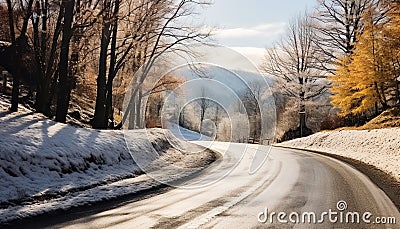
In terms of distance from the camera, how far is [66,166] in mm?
10664

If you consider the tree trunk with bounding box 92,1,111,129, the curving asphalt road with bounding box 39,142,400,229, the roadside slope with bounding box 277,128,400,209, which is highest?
the tree trunk with bounding box 92,1,111,129

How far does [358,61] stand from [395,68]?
2691 mm

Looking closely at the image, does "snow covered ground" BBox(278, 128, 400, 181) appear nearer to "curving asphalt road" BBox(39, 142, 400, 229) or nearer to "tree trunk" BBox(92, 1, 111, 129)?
"curving asphalt road" BBox(39, 142, 400, 229)

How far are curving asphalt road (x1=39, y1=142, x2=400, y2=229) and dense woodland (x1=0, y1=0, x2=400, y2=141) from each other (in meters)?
7.31

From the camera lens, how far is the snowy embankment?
8188 millimetres

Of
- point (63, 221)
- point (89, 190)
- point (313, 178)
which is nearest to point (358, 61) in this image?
point (313, 178)

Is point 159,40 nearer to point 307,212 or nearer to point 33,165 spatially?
point 33,165

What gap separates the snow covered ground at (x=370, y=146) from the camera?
14914mm

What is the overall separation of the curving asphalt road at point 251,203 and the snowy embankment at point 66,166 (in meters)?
1.19

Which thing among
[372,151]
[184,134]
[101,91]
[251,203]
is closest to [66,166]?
[251,203]

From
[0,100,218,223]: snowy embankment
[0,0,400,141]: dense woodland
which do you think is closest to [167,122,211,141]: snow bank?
[0,0,400,141]: dense woodland

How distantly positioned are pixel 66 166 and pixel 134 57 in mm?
18140

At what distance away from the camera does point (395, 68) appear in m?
30.6

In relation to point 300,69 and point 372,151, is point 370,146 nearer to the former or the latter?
point 372,151
